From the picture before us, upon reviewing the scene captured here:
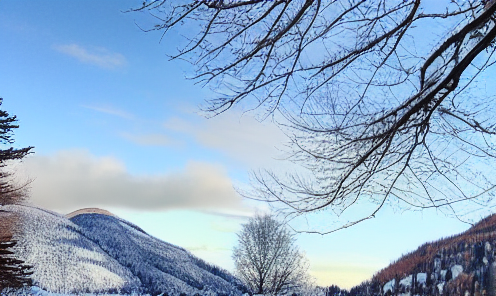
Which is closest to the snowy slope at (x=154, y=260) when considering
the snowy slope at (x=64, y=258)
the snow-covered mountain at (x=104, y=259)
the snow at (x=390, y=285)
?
the snow-covered mountain at (x=104, y=259)

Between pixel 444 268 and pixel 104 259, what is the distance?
42.5ft

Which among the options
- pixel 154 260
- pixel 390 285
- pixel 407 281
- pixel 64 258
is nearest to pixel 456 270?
pixel 407 281

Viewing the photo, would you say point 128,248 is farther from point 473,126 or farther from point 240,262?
point 473,126

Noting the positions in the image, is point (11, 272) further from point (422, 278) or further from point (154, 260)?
point (422, 278)

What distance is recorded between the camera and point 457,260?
6469 mm

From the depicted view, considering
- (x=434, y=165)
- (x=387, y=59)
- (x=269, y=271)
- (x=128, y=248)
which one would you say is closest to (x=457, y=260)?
(x=434, y=165)

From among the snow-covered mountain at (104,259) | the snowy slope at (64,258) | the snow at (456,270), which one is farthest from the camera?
the snow-covered mountain at (104,259)

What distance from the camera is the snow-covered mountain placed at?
46.7 ft

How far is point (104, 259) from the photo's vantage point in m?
16.4

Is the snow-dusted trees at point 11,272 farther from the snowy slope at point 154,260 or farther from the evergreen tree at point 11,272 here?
the snowy slope at point 154,260

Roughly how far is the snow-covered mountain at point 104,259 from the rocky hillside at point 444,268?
25.6 feet

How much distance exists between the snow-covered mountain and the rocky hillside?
25.6 feet

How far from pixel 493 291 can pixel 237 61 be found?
4102 mm

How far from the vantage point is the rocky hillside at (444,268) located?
19.5 ft
